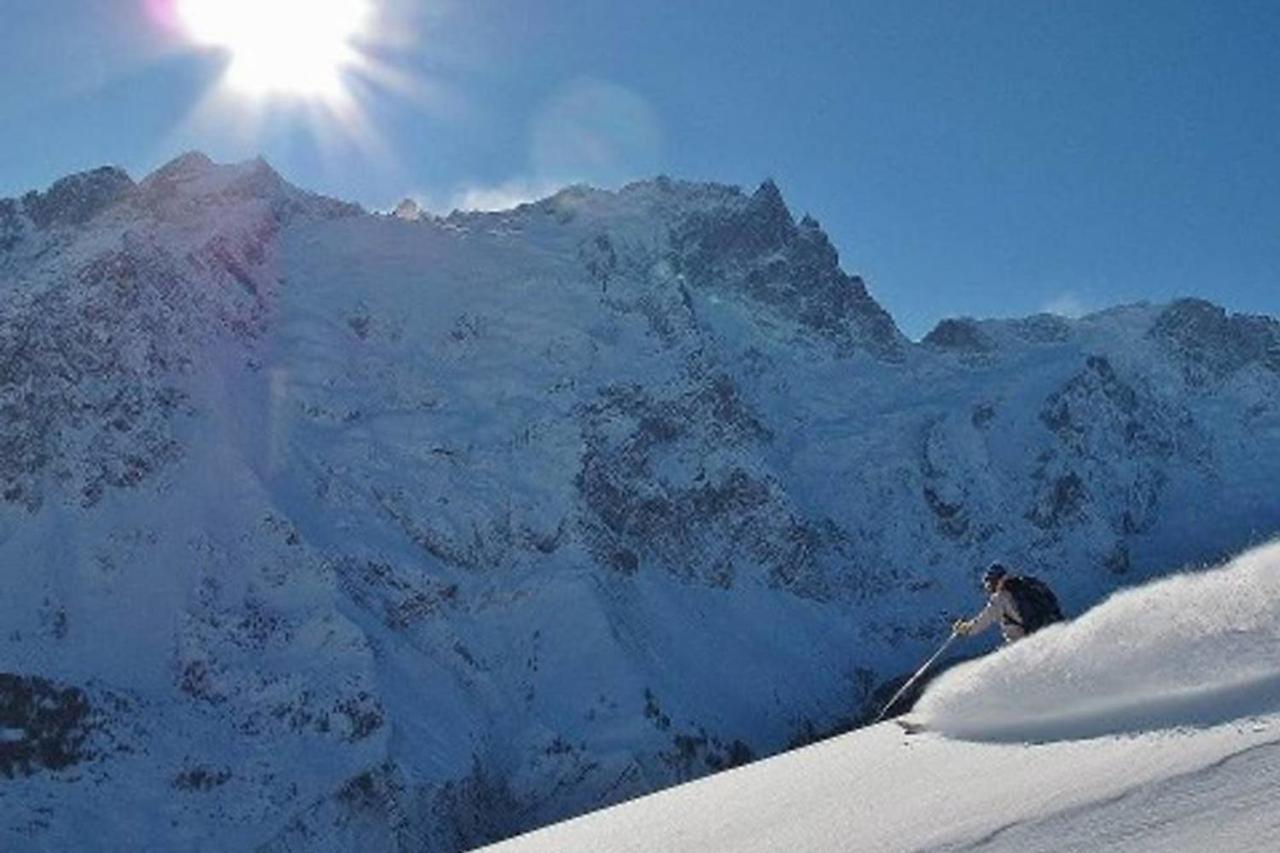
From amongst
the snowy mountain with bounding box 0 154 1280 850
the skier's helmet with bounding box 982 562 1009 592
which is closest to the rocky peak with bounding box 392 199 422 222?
the snowy mountain with bounding box 0 154 1280 850

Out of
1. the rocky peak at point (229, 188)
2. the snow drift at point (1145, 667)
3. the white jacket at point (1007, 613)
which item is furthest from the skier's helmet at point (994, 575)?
the rocky peak at point (229, 188)

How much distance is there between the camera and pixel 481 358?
516 feet

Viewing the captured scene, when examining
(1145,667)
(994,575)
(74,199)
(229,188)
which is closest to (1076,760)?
(1145,667)

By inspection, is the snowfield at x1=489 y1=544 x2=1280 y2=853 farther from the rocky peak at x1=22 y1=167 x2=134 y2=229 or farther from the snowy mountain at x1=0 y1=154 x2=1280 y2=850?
the rocky peak at x1=22 y1=167 x2=134 y2=229

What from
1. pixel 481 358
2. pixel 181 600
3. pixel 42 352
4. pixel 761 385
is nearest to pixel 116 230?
pixel 42 352

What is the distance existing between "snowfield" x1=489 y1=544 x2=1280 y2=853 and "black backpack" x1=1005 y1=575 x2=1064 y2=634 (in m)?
4.14

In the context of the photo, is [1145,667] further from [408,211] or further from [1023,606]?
[408,211]

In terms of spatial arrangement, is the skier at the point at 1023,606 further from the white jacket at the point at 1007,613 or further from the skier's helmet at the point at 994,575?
the skier's helmet at the point at 994,575

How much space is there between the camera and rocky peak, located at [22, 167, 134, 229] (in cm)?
16775

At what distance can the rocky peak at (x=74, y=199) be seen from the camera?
168 m

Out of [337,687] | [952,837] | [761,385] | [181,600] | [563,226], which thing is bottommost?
[952,837]

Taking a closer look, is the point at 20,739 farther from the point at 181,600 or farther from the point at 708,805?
the point at 708,805

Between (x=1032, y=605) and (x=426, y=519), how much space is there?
427 feet

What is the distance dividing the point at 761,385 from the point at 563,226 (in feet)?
108
